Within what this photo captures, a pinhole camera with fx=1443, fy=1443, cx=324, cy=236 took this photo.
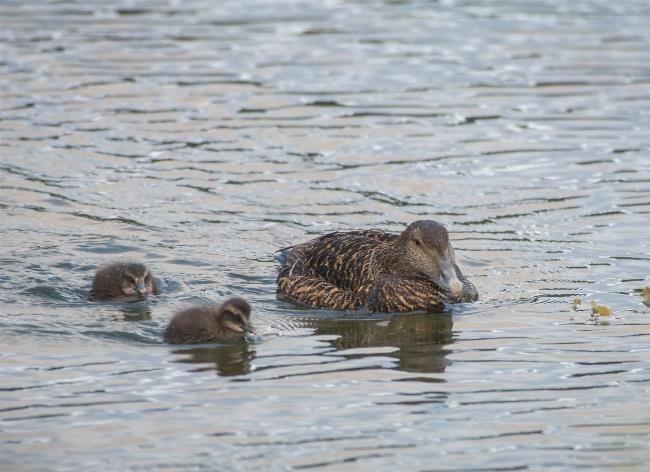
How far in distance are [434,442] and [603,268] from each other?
14.6 feet

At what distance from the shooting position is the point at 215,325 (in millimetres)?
10094

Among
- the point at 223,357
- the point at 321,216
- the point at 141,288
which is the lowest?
the point at 223,357

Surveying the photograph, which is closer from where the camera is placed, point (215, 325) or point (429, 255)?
point (215, 325)

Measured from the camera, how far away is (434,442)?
7941 millimetres

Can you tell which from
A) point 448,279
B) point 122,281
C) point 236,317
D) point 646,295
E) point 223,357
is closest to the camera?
point 223,357

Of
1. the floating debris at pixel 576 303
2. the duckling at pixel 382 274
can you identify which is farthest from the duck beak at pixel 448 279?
the floating debris at pixel 576 303

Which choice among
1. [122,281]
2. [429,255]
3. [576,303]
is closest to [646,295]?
[576,303]

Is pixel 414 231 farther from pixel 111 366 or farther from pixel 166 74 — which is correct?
pixel 166 74

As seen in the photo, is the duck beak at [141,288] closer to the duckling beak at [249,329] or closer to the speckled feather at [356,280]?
the speckled feather at [356,280]

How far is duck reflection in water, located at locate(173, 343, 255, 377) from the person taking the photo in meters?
9.46

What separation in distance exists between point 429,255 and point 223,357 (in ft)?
6.66

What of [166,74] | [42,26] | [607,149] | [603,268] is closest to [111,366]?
[603,268]

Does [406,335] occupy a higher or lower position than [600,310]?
lower

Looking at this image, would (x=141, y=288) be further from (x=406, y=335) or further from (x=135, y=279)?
(x=406, y=335)
